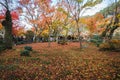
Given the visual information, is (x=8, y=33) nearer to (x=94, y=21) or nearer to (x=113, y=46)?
(x=113, y=46)

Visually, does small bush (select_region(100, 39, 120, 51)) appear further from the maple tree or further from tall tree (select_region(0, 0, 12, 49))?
the maple tree

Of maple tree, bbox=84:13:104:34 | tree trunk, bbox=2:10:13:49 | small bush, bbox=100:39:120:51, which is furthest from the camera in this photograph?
maple tree, bbox=84:13:104:34

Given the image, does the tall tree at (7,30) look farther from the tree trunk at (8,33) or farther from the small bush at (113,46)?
the small bush at (113,46)

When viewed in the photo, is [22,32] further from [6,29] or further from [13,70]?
[13,70]

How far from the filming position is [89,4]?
19406 millimetres

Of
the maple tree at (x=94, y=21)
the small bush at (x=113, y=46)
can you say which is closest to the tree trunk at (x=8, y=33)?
the small bush at (x=113, y=46)

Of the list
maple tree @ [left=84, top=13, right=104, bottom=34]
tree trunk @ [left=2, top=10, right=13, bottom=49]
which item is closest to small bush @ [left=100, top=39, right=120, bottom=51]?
tree trunk @ [left=2, top=10, right=13, bottom=49]

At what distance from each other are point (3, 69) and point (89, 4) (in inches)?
550

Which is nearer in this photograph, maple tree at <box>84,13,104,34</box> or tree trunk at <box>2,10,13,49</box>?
tree trunk at <box>2,10,13,49</box>

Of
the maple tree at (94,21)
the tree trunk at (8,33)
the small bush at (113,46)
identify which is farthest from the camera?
the maple tree at (94,21)

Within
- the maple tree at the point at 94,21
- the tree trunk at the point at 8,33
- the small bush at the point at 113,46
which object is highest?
the maple tree at the point at 94,21

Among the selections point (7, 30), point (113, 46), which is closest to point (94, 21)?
point (113, 46)

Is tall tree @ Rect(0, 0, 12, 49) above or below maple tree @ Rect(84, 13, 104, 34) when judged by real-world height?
below

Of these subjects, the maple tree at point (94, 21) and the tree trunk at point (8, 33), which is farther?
the maple tree at point (94, 21)
